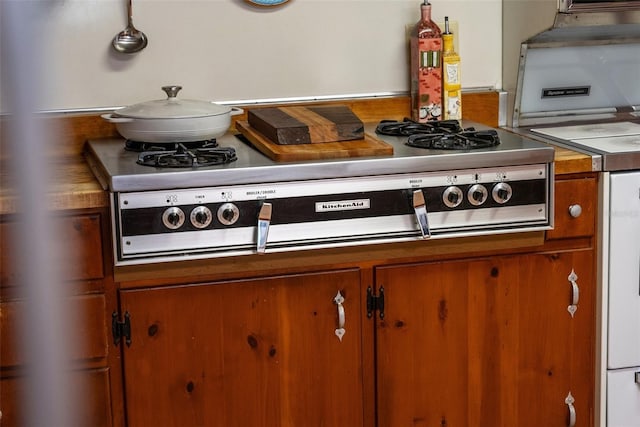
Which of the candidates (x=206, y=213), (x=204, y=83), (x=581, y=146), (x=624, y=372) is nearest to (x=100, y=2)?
(x=204, y=83)

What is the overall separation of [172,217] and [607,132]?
1274mm

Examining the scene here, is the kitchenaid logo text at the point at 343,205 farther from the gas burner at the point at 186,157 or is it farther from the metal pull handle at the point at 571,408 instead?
the metal pull handle at the point at 571,408

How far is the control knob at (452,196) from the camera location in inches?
78.4

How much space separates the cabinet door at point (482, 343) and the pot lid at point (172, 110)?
0.58 m

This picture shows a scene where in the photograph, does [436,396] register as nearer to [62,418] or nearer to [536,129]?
[536,129]

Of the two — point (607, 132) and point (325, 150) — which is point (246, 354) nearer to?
point (325, 150)

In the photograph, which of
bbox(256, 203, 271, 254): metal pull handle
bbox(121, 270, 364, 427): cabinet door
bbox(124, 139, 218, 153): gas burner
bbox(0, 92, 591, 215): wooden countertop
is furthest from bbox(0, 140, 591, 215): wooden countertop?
bbox(256, 203, 271, 254): metal pull handle

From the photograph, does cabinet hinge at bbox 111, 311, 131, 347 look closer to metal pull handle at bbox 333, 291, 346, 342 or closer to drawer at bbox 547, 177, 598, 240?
metal pull handle at bbox 333, 291, 346, 342

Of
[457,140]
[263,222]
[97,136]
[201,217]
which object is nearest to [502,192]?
[457,140]

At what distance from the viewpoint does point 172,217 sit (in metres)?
1.85

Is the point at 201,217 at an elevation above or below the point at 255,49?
below

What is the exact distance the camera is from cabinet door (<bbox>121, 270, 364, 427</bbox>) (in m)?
1.96

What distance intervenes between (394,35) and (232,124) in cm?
54

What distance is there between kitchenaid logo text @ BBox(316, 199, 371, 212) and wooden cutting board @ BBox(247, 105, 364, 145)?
0.18 meters
